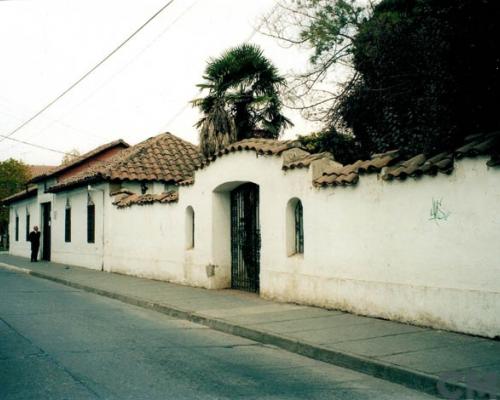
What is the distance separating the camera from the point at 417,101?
1077 centimetres

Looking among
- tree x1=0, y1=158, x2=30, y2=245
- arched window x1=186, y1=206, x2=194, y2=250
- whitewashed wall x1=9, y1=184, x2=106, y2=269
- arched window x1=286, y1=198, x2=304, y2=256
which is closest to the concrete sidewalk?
arched window x1=286, y1=198, x2=304, y2=256

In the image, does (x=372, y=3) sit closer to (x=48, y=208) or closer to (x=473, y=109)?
(x=473, y=109)

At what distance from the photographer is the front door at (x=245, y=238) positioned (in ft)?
44.8

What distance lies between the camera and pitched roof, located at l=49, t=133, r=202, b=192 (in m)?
21.5

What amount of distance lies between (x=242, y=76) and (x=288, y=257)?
740 centimetres

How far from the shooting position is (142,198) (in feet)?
60.5

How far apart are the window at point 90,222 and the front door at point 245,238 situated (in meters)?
10.1

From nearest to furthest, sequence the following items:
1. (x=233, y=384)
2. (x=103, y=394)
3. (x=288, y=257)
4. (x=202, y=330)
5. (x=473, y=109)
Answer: (x=103, y=394) → (x=233, y=384) → (x=473, y=109) → (x=202, y=330) → (x=288, y=257)

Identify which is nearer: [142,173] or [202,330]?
[202,330]

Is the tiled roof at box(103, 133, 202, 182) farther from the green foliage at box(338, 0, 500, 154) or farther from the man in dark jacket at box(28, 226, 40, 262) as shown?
the green foliage at box(338, 0, 500, 154)

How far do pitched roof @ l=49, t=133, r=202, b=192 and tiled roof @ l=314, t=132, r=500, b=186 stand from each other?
34.3ft

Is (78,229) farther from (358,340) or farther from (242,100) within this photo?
(358,340)

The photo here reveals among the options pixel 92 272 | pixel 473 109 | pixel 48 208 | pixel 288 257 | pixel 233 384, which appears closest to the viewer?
pixel 233 384

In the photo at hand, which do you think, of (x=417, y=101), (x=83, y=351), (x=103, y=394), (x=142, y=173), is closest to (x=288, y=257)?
(x=417, y=101)
